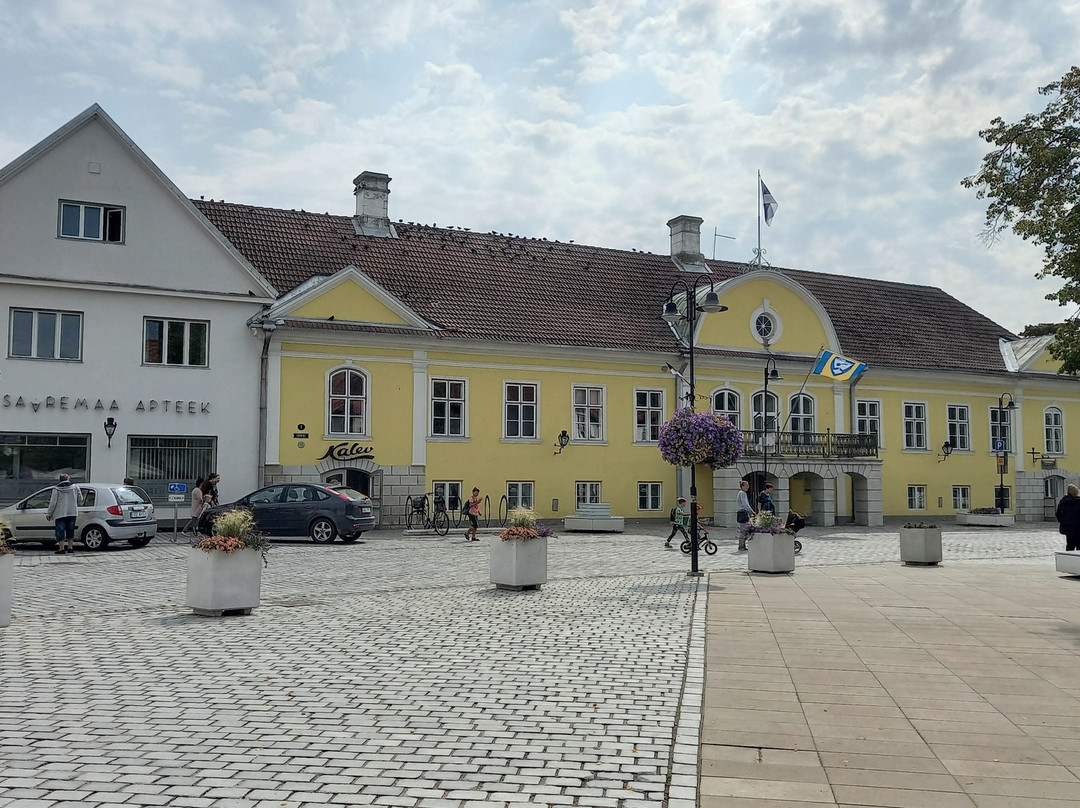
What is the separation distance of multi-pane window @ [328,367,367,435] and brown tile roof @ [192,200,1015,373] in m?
1.49

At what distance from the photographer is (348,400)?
94.5 feet

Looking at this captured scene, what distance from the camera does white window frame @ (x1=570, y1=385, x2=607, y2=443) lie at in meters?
32.2

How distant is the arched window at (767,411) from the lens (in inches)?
1378

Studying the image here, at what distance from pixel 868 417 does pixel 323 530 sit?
2169 cm

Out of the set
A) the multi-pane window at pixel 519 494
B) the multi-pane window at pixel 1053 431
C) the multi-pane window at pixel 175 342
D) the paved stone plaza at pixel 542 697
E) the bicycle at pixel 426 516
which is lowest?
the paved stone plaza at pixel 542 697

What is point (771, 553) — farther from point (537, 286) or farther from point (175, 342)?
point (537, 286)

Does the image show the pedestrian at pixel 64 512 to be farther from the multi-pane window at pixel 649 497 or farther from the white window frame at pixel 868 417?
the white window frame at pixel 868 417

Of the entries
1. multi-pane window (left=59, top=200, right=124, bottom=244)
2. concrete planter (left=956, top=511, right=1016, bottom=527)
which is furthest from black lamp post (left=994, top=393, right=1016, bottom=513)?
multi-pane window (left=59, top=200, right=124, bottom=244)

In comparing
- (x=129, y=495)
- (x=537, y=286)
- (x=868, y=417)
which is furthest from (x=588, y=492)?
(x=129, y=495)

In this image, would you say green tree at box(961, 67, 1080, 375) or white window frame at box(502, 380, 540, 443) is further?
white window frame at box(502, 380, 540, 443)

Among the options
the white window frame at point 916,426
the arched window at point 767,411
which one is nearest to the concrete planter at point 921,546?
the arched window at point 767,411

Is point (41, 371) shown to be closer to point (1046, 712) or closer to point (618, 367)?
point (618, 367)

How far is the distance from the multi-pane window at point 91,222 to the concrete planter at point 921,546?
20.3m

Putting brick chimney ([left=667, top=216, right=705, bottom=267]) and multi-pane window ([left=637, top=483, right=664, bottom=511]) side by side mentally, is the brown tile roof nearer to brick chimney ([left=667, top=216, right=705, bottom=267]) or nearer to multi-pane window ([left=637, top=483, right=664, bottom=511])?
brick chimney ([left=667, top=216, right=705, bottom=267])
